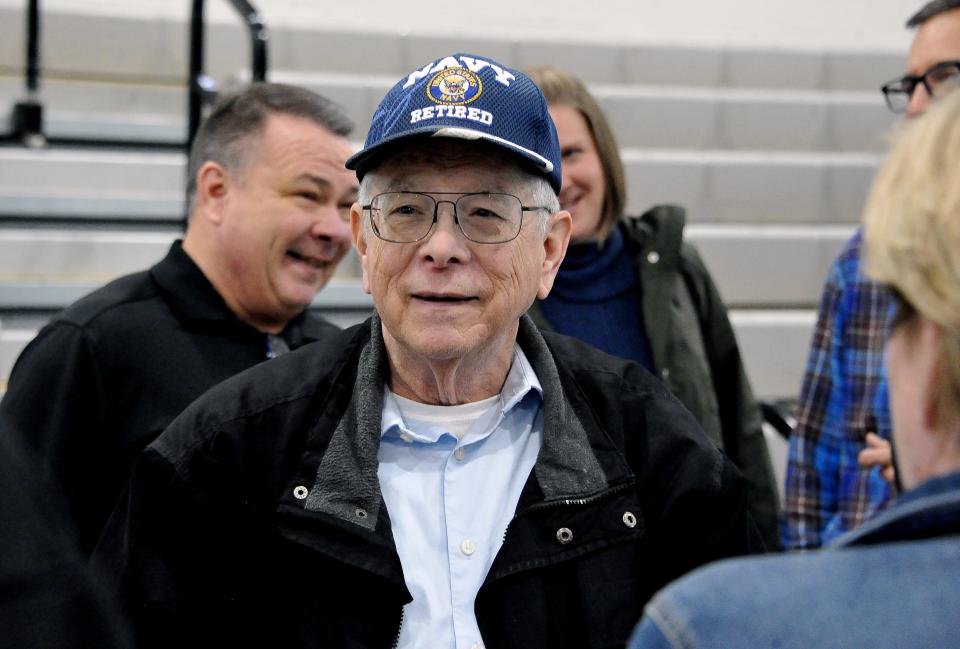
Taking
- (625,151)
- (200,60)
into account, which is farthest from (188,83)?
(625,151)

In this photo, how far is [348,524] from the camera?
4.43 ft

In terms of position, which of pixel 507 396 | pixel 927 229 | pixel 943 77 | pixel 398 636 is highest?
pixel 943 77

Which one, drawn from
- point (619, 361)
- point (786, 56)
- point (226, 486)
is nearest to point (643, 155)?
point (786, 56)

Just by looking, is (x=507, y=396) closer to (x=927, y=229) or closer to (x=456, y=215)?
(x=456, y=215)

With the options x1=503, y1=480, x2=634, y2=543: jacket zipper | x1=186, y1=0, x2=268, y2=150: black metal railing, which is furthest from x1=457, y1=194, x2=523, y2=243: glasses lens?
x1=186, y1=0, x2=268, y2=150: black metal railing

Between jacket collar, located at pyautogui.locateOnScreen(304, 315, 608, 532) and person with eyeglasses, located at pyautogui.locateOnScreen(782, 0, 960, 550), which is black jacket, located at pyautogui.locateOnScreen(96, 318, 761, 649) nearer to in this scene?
jacket collar, located at pyautogui.locateOnScreen(304, 315, 608, 532)

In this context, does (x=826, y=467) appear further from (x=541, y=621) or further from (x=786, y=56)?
(x=786, y=56)

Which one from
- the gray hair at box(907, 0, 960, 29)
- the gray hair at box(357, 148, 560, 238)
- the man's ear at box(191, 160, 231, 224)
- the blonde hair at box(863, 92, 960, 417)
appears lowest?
the man's ear at box(191, 160, 231, 224)

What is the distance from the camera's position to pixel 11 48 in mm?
4941

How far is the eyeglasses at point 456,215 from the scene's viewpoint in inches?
59.4

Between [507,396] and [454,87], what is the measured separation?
0.42 meters

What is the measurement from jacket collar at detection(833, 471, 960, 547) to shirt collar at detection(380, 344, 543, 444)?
0.72 m

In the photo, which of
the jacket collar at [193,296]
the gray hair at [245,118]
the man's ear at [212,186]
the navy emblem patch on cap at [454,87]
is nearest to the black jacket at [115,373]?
the jacket collar at [193,296]

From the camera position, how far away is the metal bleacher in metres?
4.05
